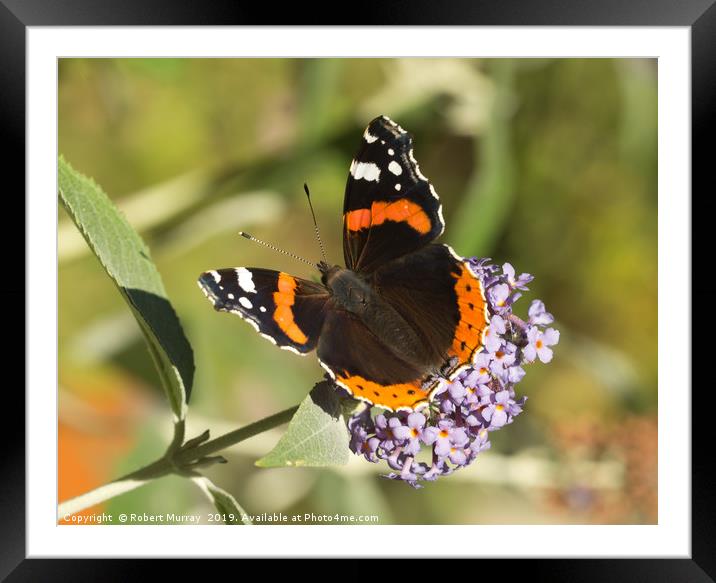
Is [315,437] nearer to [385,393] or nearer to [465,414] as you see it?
[385,393]

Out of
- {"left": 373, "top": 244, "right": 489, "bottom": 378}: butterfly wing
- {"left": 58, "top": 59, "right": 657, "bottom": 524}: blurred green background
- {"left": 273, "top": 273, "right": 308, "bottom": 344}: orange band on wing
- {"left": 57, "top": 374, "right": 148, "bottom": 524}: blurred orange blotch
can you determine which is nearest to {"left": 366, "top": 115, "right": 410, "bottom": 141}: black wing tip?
{"left": 373, "top": 244, "right": 489, "bottom": 378}: butterfly wing

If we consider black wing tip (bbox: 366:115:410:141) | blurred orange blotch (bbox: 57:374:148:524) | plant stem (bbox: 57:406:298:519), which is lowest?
blurred orange blotch (bbox: 57:374:148:524)

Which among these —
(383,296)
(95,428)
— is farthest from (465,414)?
(95,428)

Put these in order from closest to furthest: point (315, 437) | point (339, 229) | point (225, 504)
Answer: point (315, 437), point (225, 504), point (339, 229)

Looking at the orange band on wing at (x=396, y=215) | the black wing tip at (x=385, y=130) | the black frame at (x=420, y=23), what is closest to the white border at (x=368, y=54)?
the black frame at (x=420, y=23)

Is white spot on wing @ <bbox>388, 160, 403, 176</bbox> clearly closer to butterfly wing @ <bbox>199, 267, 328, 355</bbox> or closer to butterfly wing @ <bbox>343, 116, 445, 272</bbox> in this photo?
butterfly wing @ <bbox>343, 116, 445, 272</bbox>
